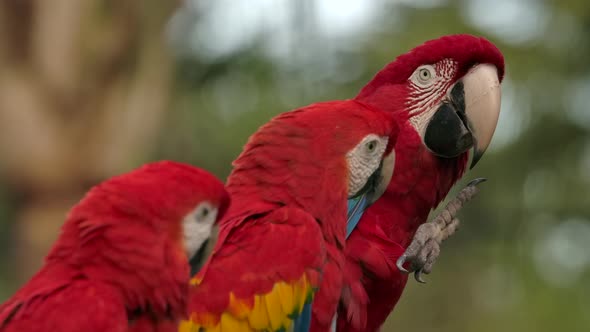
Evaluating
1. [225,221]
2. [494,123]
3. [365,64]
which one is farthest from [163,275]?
[365,64]

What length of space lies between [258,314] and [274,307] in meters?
0.04

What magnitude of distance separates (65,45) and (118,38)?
28 centimetres

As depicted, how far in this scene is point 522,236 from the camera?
5.69 meters

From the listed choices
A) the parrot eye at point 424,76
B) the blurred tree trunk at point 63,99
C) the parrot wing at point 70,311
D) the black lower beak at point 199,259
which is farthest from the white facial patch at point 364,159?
the blurred tree trunk at point 63,99

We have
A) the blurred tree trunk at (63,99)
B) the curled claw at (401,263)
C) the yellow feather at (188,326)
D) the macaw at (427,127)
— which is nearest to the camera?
the yellow feather at (188,326)

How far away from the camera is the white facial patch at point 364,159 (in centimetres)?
193

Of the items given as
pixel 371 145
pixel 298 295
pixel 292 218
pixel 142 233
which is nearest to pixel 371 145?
pixel 371 145

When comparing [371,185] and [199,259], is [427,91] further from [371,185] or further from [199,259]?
[199,259]

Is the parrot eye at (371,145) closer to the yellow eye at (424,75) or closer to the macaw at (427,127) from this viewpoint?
the macaw at (427,127)

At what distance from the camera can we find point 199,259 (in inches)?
60.5

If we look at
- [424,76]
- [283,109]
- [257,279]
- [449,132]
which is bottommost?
[283,109]

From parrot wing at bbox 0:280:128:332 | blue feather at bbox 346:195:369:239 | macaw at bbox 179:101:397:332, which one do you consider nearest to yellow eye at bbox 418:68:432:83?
macaw at bbox 179:101:397:332

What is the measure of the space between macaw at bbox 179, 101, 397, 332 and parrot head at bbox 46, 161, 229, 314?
259 mm

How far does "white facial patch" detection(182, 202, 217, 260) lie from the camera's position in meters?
1.48
